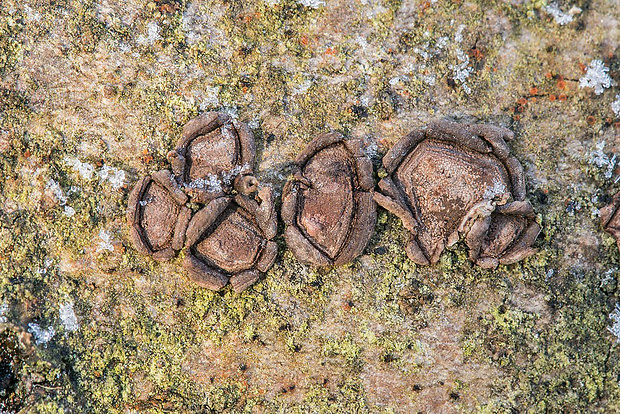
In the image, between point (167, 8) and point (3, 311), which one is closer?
point (3, 311)

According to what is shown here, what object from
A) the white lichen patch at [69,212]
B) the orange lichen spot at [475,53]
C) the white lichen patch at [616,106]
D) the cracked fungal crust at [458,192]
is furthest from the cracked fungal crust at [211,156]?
the white lichen patch at [616,106]

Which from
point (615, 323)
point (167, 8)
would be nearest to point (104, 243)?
point (167, 8)

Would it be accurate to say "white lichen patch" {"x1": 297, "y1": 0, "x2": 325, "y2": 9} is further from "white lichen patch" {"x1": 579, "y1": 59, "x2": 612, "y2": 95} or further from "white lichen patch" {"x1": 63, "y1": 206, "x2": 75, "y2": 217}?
"white lichen patch" {"x1": 63, "y1": 206, "x2": 75, "y2": 217}

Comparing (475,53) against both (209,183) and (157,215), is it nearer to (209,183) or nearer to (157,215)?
(209,183)

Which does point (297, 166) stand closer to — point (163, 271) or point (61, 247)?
point (163, 271)

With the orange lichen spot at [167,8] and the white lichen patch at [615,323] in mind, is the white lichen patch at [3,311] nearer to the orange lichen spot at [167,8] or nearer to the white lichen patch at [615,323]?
the orange lichen spot at [167,8]

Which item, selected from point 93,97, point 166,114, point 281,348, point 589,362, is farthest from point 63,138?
point 589,362
